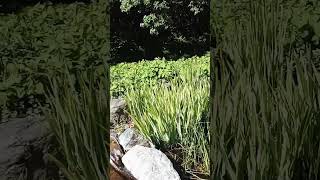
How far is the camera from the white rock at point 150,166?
151 inches

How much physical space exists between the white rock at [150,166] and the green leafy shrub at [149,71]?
48 cm

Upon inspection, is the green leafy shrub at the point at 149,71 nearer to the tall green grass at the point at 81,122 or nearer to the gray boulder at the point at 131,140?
the gray boulder at the point at 131,140

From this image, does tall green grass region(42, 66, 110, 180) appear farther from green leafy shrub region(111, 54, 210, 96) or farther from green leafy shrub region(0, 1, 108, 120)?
green leafy shrub region(111, 54, 210, 96)

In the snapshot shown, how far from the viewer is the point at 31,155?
340 cm

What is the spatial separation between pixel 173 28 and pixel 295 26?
0.91 metres

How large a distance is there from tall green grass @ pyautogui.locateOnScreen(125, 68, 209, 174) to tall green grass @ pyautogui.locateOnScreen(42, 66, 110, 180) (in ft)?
1.50

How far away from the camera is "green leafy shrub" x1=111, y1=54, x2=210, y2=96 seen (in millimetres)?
3857

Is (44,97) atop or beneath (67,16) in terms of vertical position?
beneath

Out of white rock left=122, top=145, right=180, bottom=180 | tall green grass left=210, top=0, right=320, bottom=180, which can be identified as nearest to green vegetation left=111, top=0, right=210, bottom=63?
tall green grass left=210, top=0, right=320, bottom=180

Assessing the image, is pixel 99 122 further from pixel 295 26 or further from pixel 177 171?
pixel 295 26

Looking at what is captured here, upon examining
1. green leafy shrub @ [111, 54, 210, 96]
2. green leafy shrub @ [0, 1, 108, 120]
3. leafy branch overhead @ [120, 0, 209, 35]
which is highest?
leafy branch overhead @ [120, 0, 209, 35]

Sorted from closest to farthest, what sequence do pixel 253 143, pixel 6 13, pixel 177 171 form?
pixel 6 13, pixel 253 143, pixel 177 171

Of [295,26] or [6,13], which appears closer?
[6,13]

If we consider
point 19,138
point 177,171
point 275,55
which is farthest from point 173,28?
point 19,138
